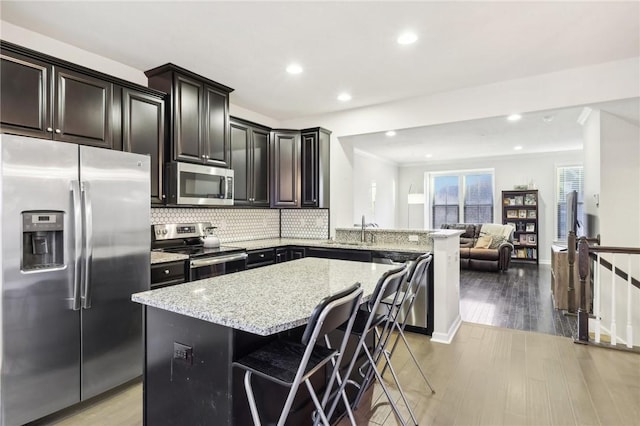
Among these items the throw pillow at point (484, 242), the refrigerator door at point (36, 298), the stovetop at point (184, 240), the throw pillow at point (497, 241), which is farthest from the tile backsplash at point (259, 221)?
the throw pillow at point (497, 241)

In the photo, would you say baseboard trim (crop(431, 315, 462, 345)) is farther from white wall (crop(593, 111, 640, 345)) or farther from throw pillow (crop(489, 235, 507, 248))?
throw pillow (crop(489, 235, 507, 248))

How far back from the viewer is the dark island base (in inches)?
53.7

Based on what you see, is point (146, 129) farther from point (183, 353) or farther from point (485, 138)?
point (485, 138)

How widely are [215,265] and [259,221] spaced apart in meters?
1.68

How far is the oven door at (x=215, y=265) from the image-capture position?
3013 millimetres

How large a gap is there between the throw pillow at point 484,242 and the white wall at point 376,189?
7.86 feet

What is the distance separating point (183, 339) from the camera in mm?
1490

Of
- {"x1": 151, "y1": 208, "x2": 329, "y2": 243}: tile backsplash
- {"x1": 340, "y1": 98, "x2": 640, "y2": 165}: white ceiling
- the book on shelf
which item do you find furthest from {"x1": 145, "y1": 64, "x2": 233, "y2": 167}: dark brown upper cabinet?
the book on shelf

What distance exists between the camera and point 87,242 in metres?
2.22

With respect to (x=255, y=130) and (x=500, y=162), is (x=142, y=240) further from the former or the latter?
(x=500, y=162)

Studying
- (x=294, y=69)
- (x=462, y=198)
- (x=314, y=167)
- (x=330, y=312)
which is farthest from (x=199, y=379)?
(x=462, y=198)

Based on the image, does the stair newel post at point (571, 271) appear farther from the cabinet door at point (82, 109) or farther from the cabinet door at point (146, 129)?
the cabinet door at point (82, 109)

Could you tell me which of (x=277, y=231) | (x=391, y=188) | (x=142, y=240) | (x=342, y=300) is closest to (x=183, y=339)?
(x=342, y=300)

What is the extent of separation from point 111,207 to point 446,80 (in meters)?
3.33
